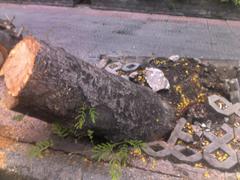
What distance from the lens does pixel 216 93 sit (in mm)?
3496

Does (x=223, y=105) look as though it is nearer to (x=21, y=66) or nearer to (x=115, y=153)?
(x=115, y=153)

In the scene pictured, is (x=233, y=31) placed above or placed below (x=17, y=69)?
below

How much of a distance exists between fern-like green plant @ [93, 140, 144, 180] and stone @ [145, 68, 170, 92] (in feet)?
2.07

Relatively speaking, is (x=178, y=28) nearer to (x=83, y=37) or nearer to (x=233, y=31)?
(x=233, y=31)

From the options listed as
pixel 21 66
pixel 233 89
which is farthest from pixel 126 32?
pixel 21 66

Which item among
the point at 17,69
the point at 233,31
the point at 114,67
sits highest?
the point at 17,69

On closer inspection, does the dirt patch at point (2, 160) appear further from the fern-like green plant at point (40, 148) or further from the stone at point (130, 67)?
the stone at point (130, 67)

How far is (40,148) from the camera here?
292 centimetres

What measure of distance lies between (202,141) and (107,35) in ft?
8.66

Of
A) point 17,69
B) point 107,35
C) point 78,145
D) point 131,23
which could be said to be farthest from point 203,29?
point 17,69

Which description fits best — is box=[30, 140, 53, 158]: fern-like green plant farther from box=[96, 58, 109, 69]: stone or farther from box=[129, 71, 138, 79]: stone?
box=[96, 58, 109, 69]: stone

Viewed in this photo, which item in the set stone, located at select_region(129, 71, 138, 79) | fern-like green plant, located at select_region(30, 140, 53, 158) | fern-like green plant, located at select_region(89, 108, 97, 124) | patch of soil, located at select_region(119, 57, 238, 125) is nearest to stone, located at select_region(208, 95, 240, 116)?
patch of soil, located at select_region(119, 57, 238, 125)

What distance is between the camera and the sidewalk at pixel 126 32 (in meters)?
4.91

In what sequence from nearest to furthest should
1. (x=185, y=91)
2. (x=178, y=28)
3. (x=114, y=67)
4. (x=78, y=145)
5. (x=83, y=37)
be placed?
(x=78, y=145), (x=185, y=91), (x=114, y=67), (x=83, y=37), (x=178, y=28)
